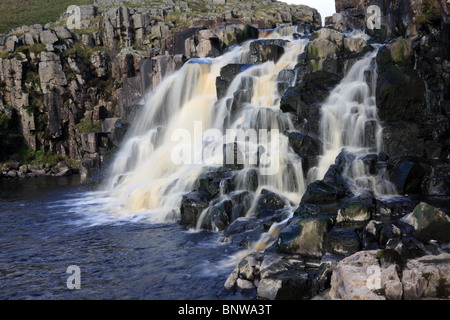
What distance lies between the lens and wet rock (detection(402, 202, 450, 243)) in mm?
11484

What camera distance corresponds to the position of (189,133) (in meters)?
27.9

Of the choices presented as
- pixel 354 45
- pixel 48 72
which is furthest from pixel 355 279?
pixel 48 72

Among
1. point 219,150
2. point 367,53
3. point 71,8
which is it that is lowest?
point 219,150

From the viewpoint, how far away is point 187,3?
69.2 m

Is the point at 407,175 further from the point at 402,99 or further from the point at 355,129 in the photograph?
the point at 402,99

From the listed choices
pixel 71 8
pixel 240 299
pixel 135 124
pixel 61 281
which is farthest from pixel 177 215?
pixel 71 8

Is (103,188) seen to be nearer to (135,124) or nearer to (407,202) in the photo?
(135,124)

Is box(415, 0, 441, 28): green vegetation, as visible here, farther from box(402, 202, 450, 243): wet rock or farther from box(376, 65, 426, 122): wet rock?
box(402, 202, 450, 243): wet rock

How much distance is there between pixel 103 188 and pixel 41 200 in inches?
163
